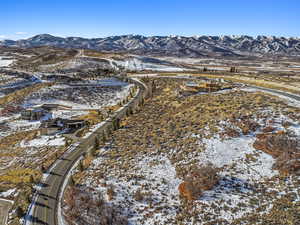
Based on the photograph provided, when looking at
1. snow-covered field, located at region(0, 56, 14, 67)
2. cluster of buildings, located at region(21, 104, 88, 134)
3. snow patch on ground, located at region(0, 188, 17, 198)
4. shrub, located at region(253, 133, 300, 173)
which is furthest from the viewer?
snow-covered field, located at region(0, 56, 14, 67)

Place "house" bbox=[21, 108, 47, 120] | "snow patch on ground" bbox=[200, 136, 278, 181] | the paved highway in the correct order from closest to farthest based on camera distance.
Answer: the paved highway < "snow patch on ground" bbox=[200, 136, 278, 181] < "house" bbox=[21, 108, 47, 120]

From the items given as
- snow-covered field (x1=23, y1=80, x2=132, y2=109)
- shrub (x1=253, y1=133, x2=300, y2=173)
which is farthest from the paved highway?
snow-covered field (x1=23, y1=80, x2=132, y2=109)

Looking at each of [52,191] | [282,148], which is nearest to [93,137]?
[52,191]

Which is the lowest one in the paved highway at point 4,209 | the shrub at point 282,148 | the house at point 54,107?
the paved highway at point 4,209

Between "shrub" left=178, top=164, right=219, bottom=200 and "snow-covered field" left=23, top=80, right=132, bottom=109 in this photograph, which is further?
"snow-covered field" left=23, top=80, right=132, bottom=109

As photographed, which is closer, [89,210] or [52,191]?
[89,210]

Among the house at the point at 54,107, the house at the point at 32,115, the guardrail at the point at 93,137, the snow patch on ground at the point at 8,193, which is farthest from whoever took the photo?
the house at the point at 54,107

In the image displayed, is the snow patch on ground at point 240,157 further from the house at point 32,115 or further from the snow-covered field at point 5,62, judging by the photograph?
the snow-covered field at point 5,62

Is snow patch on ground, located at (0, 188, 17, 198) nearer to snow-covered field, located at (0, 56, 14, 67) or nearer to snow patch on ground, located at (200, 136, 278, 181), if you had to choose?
snow patch on ground, located at (200, 136, 278, 181)

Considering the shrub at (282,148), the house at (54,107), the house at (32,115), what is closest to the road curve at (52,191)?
the house at (32,115)

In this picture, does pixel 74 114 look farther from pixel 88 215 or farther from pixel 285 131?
pixel 285 131

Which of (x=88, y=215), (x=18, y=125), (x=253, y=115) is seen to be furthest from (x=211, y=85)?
(x=18, y=125)

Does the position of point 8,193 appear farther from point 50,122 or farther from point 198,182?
point 50,122
